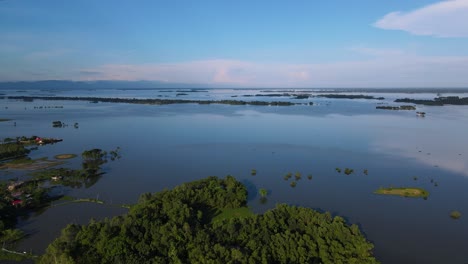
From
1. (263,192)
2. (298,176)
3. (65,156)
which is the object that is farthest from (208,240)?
(65,156)

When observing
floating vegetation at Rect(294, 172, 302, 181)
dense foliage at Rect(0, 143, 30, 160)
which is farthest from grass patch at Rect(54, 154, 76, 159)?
floating vegetation at Rect(294, 172, 302, 181)

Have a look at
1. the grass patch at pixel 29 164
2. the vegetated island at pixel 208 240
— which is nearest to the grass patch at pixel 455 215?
the vegetated island at pixel 208 240

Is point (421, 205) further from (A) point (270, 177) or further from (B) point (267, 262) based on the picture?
Answer: (B) point (267, 262)

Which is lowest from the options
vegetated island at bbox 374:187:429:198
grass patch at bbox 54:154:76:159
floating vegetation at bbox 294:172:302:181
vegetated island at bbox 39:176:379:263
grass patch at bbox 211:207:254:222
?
grass patch at bbox 211:207:254:222

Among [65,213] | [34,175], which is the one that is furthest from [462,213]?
[34,175]

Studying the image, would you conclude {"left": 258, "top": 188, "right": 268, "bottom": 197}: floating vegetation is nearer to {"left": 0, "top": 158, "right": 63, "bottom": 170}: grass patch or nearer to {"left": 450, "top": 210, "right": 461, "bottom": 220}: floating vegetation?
{"left": 450, "top": 210, "right": 461, "bottom": 220}: floating vegetation

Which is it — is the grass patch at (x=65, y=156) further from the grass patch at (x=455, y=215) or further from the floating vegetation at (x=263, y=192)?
the grass patch at (x=455, y=215)
